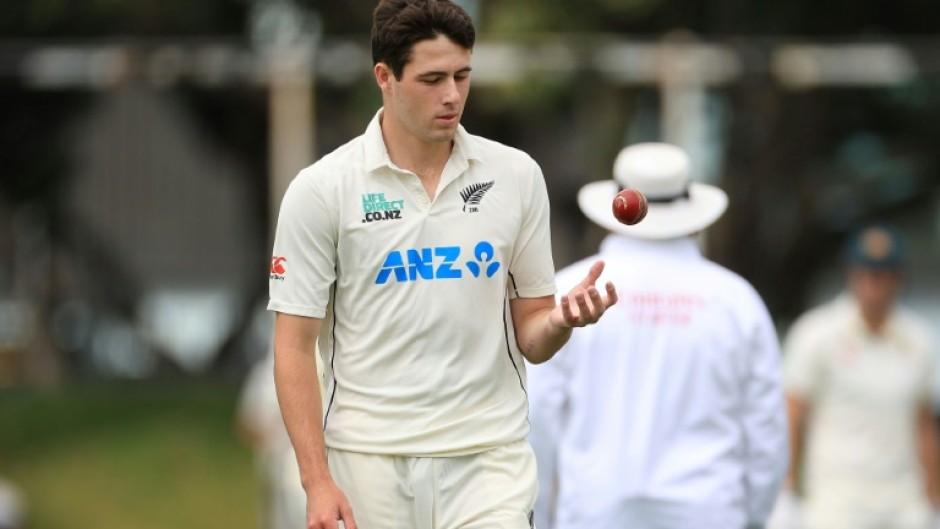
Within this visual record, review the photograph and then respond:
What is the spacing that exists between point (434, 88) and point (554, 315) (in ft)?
2.31

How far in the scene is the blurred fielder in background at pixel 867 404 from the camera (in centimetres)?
991

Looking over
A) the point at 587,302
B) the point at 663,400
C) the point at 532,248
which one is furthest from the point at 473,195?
the point at 663,400

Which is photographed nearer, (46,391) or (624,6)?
(624,6)

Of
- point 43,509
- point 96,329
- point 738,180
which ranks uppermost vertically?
point 738,180

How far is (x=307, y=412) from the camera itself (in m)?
5.30

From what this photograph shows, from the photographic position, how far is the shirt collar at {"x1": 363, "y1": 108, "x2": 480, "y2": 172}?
543 cm

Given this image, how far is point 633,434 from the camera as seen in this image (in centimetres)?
694

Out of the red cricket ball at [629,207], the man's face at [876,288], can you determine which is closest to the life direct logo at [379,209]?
the red cricket ball at [629,207]

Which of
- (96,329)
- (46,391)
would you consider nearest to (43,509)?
(46,391)

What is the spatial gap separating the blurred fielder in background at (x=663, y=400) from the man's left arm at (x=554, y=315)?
1359mm

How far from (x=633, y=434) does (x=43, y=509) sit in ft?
40.4

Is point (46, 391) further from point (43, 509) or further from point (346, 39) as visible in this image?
point (346, 39)

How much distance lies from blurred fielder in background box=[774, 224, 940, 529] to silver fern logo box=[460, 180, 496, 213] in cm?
476

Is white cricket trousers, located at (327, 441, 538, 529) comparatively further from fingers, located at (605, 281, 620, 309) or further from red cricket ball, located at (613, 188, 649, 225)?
red cricket ball, located at (613, 188, 649, 225)
